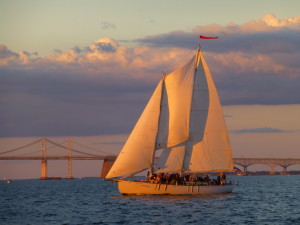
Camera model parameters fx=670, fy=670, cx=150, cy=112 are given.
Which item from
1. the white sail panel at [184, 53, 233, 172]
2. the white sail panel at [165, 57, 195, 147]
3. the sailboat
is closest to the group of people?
the sailboat

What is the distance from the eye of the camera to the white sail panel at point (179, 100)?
57.0m

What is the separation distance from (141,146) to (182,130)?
407cm

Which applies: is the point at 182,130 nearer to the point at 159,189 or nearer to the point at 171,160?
the point at 171,160

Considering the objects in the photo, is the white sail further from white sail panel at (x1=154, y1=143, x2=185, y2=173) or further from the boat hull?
the boat hull

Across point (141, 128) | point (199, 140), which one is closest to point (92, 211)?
point (141, 128)

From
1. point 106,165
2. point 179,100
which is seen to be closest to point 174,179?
point 179,100

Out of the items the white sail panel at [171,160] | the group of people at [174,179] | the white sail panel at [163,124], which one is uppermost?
the white sail panel at [163,124]

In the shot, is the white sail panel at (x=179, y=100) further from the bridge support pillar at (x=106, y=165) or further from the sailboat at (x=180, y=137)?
the bridge support pillar at (x=106, y=165)

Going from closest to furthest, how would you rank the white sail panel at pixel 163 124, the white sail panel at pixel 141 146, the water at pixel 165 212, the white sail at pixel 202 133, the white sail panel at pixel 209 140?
the water at pixel 165 212
the white sail panel at pixel 141 146
the white sail panel at pixel 163 124
the white sail at pixel 202 133
the white sail panel at pixel 209 140

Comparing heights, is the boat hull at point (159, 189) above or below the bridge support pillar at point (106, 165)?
below

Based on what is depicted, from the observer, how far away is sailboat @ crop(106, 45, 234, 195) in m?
55.6

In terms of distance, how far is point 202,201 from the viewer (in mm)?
51875

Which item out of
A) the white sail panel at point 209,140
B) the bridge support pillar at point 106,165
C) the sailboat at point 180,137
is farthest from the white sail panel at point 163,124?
the bridge support pillar at point 106,165

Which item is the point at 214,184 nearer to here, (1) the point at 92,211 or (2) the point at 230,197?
(2) the point at 230,197
